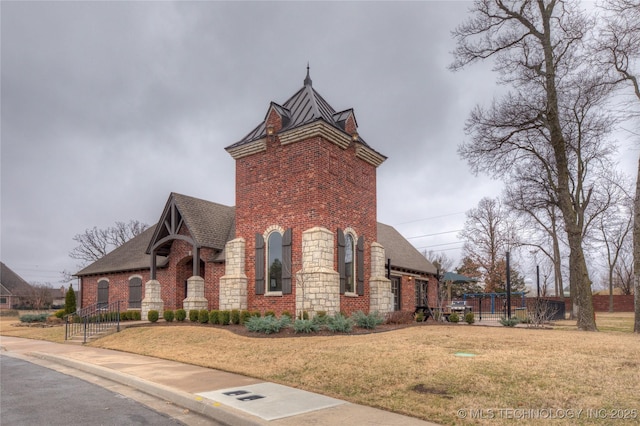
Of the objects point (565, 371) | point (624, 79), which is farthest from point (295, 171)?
point (624, 79)

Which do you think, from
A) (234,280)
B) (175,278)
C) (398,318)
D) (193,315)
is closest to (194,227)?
(175,278)

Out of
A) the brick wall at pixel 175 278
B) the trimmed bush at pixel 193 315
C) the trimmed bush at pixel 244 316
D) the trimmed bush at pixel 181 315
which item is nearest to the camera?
the trimmed bush at pixel 244 316

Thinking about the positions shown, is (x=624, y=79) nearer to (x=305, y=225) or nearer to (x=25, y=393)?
(x=305, y=225)

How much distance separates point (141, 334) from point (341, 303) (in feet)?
Result: 24.9

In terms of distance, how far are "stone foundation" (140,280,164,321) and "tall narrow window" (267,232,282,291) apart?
7127 millimetres

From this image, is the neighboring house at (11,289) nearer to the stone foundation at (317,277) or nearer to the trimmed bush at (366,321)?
the stone foundation at (317,277)

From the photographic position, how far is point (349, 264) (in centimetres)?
1972

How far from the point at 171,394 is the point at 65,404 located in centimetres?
167

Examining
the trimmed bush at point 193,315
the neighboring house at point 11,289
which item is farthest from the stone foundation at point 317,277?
the neighboring house at point 11,289

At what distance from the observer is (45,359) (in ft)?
45.0

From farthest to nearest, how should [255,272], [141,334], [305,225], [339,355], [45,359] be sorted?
[255,272], [305,225], [141,334], [45,359], [339,355]

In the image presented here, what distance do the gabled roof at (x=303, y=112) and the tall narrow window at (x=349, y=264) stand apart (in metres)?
4.60

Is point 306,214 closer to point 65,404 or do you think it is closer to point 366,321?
point 366,321

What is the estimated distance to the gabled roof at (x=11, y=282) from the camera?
66.1 metres
